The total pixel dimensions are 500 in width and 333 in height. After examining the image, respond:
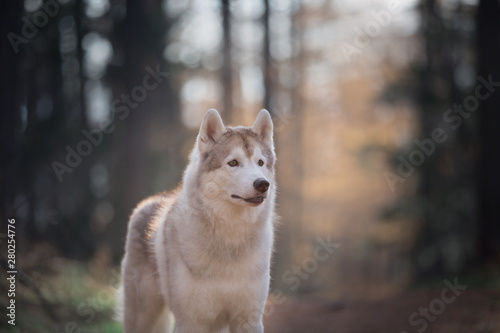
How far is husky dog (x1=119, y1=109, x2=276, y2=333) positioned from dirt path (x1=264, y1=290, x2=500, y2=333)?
3892 mm

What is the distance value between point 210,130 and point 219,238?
120 cm

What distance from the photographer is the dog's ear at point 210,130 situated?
5141 millimetres

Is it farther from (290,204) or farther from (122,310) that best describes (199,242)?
(290,204)

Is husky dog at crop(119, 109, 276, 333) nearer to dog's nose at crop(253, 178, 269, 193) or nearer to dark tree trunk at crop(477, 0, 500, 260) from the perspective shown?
dog's nose at crop(253, 178, 269, 193)

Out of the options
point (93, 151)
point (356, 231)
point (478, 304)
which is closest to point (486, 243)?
point (478, 304)

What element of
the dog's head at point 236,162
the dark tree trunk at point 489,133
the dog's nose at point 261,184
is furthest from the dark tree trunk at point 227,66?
the dog's nose at point 261,184

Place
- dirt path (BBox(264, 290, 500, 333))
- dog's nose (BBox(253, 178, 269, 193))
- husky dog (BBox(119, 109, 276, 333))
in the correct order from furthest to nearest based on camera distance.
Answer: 1. dirt path (BBox(264, 290, 500, 333))
2. husky dog (BBox(119, 109, 276, 333))
3. dog's nose (BBox(253, 178, 269, 193))

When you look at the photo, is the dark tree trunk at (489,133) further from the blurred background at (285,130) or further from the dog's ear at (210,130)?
the dog's ear at (210,130)

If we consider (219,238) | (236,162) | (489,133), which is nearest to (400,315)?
(489,133)

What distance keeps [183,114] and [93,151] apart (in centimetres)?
447

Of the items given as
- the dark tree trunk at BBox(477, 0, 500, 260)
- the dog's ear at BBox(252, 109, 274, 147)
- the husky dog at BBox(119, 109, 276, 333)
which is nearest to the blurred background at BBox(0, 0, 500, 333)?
the dark tree trunk at BBox(477, 0, 500, 260)

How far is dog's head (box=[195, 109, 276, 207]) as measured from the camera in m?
4.62

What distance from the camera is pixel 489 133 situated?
11.0 meters

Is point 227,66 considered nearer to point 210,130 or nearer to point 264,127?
point 264,127
